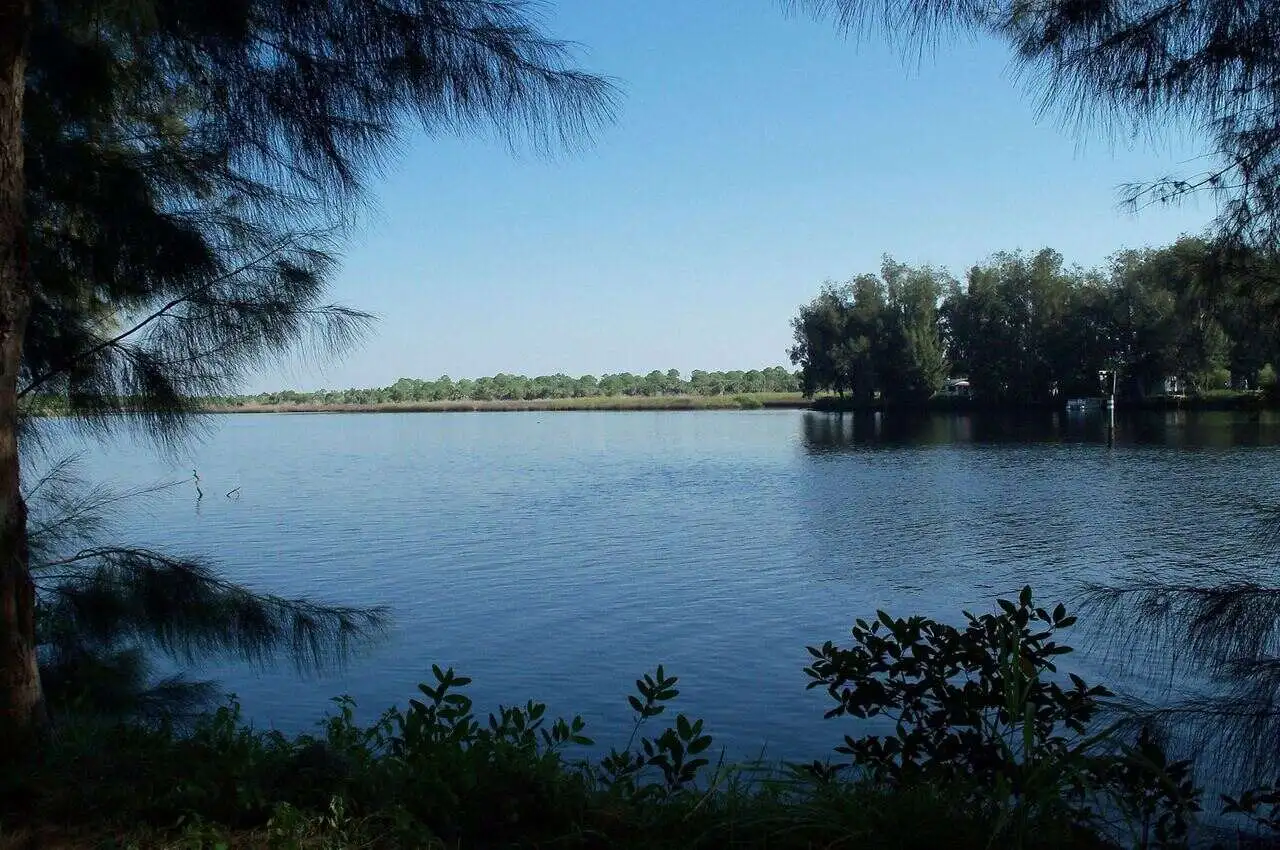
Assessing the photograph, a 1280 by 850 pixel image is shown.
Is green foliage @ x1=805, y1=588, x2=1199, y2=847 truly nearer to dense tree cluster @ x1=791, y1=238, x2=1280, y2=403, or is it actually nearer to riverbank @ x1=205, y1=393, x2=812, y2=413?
dense tree cluster @ x1=791, y1=238, x2=1280, y2=403

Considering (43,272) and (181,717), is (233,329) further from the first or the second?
(181,717)

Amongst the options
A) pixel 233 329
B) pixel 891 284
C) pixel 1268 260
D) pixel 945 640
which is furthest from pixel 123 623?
pixel 891 284

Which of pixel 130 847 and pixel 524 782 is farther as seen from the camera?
pixel 524 782

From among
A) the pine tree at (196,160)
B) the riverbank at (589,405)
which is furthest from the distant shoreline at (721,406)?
the pine tree at (196,160)

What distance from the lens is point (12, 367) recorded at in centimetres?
358

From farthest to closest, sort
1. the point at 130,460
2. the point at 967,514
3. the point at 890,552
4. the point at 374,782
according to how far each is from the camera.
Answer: the point at 130,460 → the point at 967,514 → the point at 890,552 → the point at 374,782

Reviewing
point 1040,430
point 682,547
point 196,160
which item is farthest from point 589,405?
point 196,160

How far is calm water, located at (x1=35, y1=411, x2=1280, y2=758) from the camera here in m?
11.4

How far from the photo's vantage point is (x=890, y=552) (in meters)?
20.6

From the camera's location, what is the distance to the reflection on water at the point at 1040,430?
49.3 meters

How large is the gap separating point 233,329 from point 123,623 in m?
1.39

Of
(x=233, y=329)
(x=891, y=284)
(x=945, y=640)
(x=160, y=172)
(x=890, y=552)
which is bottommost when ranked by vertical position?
(x=890, y=552)

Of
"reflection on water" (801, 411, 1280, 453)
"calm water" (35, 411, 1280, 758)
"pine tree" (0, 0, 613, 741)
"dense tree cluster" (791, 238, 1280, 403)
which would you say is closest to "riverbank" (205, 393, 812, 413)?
"dense tree cluster" (791, 238, 1280, 403)

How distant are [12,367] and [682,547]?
61.2 feet
